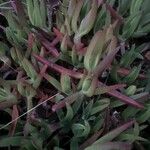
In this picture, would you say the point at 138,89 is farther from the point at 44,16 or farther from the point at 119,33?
the point at 44,16

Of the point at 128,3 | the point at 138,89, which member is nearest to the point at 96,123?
→ the point at 138,89

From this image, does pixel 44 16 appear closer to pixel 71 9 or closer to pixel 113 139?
pixel 71 9

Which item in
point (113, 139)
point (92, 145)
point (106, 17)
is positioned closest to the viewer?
point (92, 145)

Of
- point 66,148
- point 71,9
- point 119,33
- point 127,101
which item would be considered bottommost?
→ point 66,148

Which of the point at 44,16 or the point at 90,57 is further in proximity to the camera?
the point at 44,16

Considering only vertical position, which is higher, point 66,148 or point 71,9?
point 71,9

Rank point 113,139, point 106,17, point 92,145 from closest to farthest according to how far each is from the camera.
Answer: point 92,145
point 113,139
point 106,17
